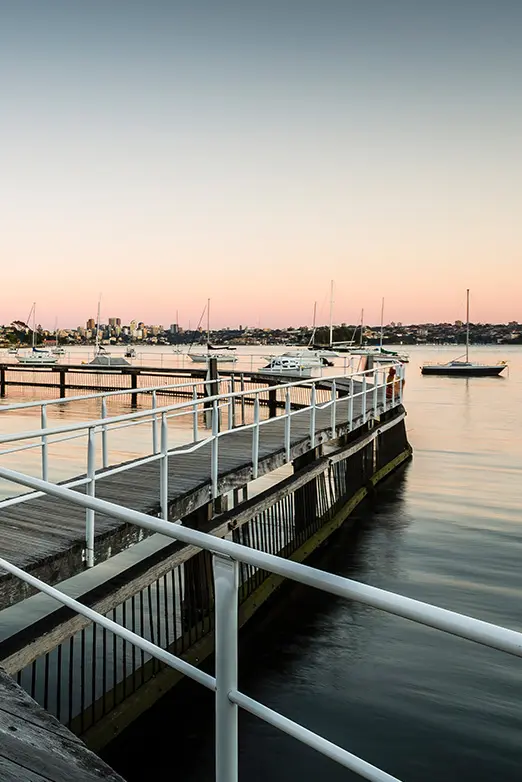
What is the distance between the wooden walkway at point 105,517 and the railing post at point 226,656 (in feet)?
11.3

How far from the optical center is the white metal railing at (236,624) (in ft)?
4.15

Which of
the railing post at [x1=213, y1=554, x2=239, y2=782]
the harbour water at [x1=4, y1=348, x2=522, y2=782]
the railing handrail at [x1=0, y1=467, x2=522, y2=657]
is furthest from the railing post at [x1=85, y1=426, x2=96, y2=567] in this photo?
the railing post at [x1=213, y1=554, x2=239, y2=782]

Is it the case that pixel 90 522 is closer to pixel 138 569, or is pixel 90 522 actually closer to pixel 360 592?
pixel 138 569

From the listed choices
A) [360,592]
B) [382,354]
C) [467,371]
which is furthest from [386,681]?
[382,354]

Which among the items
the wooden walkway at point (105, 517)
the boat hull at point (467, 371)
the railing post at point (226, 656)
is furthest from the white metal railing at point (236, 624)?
the boat hull at point (467, 371)

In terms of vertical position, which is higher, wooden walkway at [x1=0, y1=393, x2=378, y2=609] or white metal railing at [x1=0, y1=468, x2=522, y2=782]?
white metal railing at [x1=0, y1=468, x2=522, y2=782]

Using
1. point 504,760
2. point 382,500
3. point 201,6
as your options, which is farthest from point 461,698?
point 201,6

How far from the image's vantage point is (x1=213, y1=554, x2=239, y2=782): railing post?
1.72 m

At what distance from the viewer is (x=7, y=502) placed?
18.6 ft

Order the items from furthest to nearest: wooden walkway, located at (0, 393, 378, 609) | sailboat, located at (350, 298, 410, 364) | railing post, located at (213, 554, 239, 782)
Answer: sailboat, located at (350, 298, 410, 364)
wooden walkway, located at (0, 393, 378, 609)
railing post, located at (213, 554, 239, 782)

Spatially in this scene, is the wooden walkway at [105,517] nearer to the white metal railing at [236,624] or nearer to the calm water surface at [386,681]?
the calm water surface at [386,681]

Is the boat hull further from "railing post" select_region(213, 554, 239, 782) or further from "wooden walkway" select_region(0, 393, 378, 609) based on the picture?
"railing post" select_region(213, 554, 239, 782)

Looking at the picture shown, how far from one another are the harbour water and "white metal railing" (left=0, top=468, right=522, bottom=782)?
5.15 meters

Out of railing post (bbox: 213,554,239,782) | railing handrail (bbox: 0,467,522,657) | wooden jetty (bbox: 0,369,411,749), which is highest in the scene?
railing handrail (bbox: 0,467,522,657)
